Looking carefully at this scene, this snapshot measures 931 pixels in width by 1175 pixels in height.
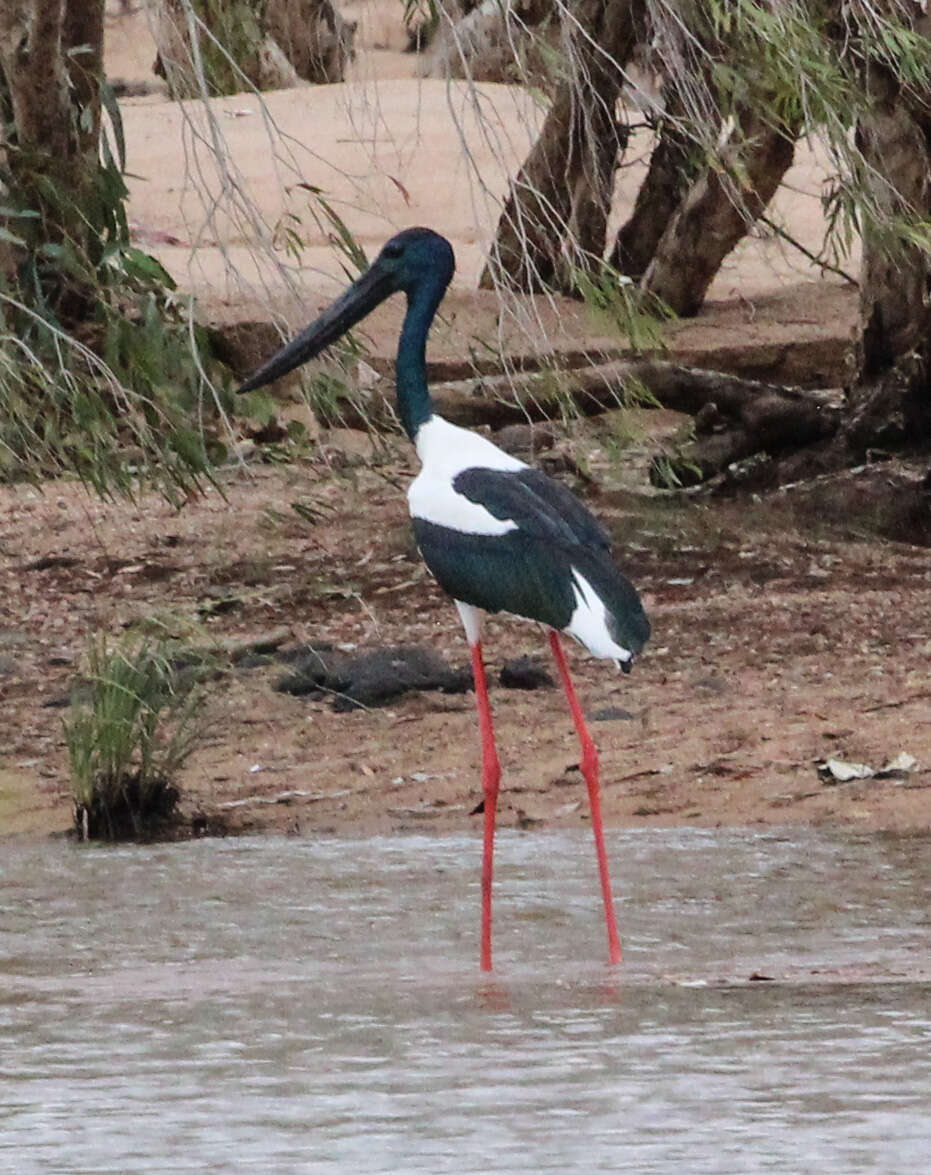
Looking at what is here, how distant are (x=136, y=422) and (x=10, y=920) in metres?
1.93

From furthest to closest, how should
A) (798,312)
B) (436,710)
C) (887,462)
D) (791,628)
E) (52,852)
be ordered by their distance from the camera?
(798,312)
(887,462)
(791,628)
(436,710)
(52,852)

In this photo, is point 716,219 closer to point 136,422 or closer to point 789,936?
point 136,422

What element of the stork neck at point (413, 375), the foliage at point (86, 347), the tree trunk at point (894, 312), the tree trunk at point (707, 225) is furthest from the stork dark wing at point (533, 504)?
the tree trunk at point (707, 225)

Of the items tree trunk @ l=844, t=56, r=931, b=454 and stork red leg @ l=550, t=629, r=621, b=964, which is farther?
tree trunk @ l=844, t=56, r=931, b=454

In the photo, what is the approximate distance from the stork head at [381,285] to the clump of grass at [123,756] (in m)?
0.87

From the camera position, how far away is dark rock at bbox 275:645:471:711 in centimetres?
790

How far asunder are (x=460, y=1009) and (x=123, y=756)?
2343 millimetres

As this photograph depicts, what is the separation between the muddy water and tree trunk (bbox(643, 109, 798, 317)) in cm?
639

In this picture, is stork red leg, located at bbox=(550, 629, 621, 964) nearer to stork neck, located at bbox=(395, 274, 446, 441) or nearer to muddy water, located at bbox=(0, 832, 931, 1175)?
muddy water, located at bbox=(0, 832, 931, 1175)

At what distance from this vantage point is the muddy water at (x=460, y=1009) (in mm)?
3590

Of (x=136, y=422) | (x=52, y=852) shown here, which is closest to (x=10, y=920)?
(x=52, y=852)

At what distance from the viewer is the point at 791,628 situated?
8.43 meters

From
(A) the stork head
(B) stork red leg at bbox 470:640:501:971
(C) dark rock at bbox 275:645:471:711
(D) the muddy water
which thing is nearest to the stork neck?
(A) the stork head

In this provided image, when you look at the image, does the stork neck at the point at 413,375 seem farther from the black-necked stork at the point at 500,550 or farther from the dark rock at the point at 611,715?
the dark rock at the point at 611,715
